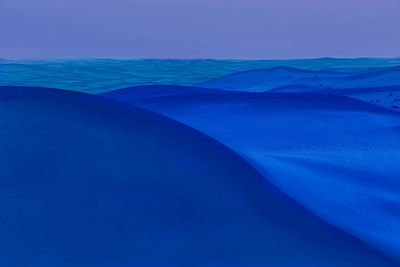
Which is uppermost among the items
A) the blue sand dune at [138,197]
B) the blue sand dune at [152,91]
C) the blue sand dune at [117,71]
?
the blue sand dune at [117,71]

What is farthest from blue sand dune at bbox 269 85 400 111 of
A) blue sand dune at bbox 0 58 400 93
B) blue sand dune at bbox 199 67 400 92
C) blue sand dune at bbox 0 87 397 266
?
blue sand dune at bbox 0 87 397 266

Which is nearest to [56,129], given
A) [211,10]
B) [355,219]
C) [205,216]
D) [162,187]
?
[162,187]

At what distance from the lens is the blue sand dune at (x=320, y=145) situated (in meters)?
0.89

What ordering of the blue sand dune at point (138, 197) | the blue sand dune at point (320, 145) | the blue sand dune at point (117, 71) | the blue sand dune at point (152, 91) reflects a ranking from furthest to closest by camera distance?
the blue sand dune at point (117, 71) → the blue sand dune at point (152, 91) → the blue sand dune at point (320, 145) → the blue sand dune at point (138, 197)

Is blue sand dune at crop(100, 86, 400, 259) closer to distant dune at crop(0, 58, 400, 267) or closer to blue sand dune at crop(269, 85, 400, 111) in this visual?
distant dune at crop(0, 58, 400, 267)

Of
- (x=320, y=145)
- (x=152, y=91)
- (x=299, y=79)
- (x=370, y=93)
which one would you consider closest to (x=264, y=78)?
(x=299, y=79)

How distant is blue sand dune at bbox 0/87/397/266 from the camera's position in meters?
0.77

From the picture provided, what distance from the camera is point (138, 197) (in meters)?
0.86

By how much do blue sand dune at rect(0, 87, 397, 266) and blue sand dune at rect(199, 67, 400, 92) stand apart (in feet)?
1.65

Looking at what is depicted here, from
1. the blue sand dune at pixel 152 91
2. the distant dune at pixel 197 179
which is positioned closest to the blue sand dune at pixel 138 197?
the distant dune at pixel 197 179

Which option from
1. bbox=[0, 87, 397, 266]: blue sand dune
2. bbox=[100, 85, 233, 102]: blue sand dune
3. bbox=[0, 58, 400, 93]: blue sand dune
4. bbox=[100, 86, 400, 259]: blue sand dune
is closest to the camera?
bbox=[0, 87, 397, 266]: blue sand dune

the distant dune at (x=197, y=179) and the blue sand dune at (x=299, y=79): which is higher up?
the blue sand dune at (x=299, y=79)

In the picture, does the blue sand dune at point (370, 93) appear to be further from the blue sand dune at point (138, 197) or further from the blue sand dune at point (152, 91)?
the blue sand dune at point (138, 197)

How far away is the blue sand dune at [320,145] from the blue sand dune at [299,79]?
21 centimetres
